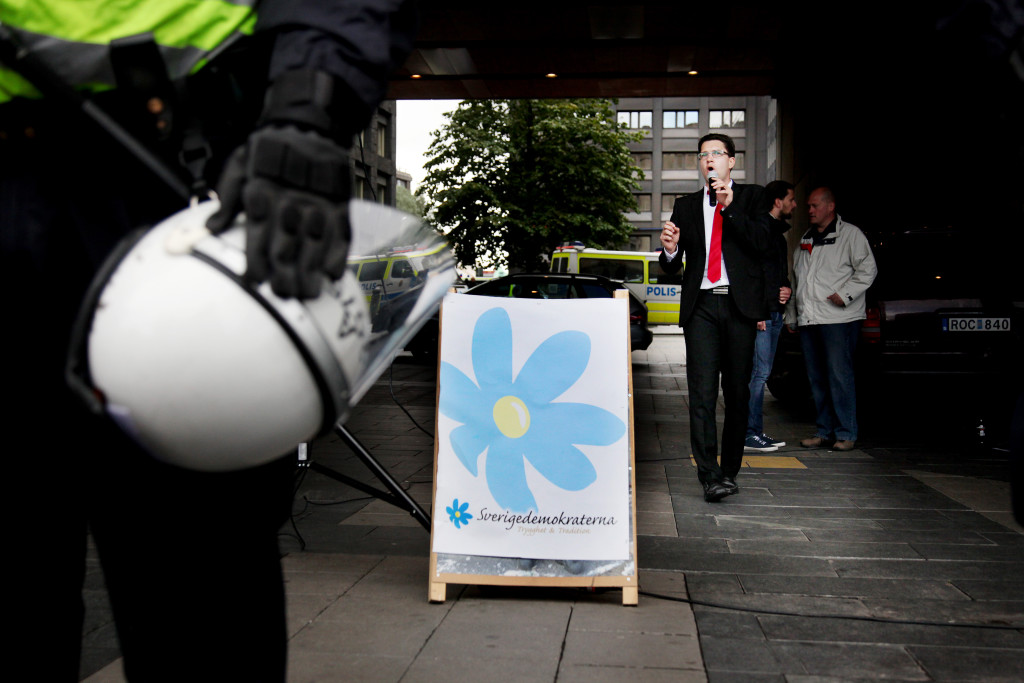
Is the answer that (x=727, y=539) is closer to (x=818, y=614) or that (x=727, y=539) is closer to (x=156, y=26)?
(x=818, y=614)

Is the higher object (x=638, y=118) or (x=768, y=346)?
(x=638, y=118)

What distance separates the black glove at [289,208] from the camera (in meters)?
1.11

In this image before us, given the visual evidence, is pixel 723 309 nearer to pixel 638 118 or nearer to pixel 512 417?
pixel 512 417

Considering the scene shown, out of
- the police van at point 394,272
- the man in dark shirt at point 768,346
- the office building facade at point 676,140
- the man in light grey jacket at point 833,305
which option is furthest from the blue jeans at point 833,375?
the office building facade at point 676,140

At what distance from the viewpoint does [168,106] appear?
136cm

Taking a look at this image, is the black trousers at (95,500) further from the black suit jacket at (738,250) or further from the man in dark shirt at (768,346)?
the man in dark shirt at (768,346)

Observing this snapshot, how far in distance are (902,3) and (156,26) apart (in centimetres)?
1001

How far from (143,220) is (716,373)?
13.9 feet

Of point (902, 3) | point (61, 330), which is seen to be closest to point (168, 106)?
point (61, 330)

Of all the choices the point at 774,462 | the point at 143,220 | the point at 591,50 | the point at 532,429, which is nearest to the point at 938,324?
the point at 774,462

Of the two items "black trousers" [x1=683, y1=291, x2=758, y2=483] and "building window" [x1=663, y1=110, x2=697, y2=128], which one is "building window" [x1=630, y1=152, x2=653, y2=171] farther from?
"black trousers" [x1=683, y1=291, x2=758, y2=483]

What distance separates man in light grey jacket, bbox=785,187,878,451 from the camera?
23.6 ft

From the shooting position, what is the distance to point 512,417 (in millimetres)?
3410

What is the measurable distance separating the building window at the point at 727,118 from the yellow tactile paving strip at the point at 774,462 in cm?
6529
